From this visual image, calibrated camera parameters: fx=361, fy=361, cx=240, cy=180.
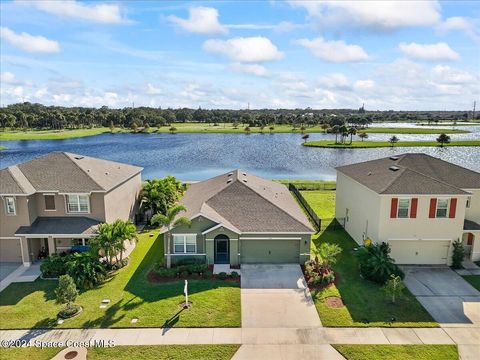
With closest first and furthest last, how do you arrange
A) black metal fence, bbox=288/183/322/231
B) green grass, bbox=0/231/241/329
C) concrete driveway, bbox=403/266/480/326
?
1. green grass, bbox=0/231/241/329
2. concrete driveway, bbox=403/266/480/326
3. black metal fence, bbox=288/183/322/231

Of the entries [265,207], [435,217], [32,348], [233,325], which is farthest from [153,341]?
[435,217]

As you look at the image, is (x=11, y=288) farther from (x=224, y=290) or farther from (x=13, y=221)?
(x=224, y=290)

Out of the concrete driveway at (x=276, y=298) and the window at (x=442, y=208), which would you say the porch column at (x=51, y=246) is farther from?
the window at (x=442, y=208)

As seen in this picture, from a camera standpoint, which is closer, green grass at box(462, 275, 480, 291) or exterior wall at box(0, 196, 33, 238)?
green grass at box(462, 275, 480, 291)

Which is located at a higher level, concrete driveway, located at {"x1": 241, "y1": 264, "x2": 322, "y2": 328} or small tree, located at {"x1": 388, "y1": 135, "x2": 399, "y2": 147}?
small tree, located at {"x1": 388, "y1": 135, "x2": 399, "y2": 147}

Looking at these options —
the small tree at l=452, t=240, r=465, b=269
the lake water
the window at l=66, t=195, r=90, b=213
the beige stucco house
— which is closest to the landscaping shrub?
the beige stucco house

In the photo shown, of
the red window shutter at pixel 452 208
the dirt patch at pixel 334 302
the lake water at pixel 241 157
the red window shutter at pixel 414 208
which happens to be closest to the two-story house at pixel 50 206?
the dirt patch at pixel 334 302

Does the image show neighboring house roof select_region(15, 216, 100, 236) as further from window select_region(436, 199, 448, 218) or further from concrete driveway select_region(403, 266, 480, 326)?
window select_region(436, 199, 448, 218)

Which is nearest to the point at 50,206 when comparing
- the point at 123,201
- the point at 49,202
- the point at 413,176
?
the point at 49,202
